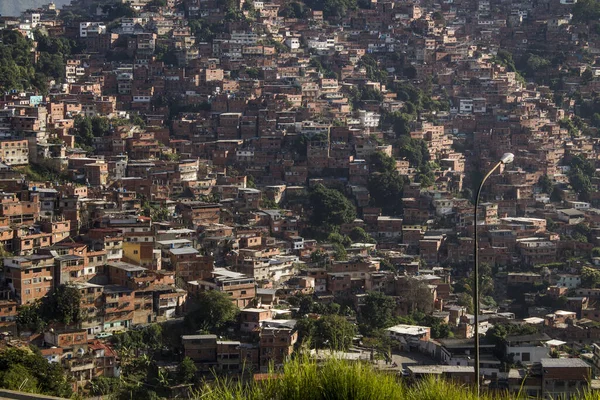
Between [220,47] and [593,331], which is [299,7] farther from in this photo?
[593,331]

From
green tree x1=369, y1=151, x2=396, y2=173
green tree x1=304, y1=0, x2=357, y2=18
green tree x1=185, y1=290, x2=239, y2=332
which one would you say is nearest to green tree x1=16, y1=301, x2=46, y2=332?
green tree x1=185, y1=290, x2=239, y2=332

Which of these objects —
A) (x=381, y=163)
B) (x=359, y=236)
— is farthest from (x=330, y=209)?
(x=381, y=163)

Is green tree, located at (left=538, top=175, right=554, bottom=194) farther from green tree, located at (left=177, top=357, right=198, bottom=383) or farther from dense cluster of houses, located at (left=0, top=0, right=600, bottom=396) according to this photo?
green tree, located at (left=177, top=357, right=198, bottom=383)

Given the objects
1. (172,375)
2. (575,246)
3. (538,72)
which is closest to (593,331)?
(575,246)

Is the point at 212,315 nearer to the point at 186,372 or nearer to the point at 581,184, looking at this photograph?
the point at 186,372

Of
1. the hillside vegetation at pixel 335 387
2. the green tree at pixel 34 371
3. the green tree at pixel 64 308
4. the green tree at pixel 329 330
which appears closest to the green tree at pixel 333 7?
A: the green tree at pixel 329 330
